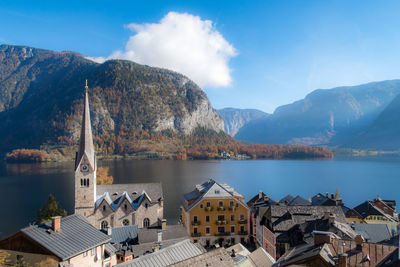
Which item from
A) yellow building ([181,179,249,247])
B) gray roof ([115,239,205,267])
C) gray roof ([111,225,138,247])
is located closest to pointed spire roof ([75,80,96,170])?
gray roof ([111,225,138,247])

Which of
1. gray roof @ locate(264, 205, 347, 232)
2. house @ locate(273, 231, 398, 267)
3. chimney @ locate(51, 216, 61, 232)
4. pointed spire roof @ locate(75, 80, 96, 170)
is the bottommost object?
gray roof @ locate(264, 205, 347, 232)

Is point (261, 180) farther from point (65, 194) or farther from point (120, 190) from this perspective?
point (120, 190)

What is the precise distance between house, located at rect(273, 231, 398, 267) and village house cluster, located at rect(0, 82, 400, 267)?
0.19ft

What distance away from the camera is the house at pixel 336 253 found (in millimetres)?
19797

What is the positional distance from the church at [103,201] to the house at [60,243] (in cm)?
2709

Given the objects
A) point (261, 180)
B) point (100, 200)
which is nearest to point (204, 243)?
point (100, 200)

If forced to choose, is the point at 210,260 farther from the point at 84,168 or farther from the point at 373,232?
the point at 84,168

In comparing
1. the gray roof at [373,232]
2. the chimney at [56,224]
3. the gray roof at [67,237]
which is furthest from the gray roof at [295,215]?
the chimney at [56,224]

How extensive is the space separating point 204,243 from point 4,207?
2336 inches

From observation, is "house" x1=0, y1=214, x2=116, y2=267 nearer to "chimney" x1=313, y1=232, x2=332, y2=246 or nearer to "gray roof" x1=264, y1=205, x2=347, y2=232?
"chimney" x1=313, y1=232, x2=332, y2=246

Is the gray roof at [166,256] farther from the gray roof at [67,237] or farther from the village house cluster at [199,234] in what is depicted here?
the gray roof at [67,237]

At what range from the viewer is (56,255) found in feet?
66.0

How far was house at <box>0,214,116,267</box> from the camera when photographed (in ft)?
66.9

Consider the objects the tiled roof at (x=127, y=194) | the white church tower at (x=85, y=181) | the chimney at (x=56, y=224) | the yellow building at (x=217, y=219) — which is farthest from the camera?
the tiled roof at (x=127, y=194)
